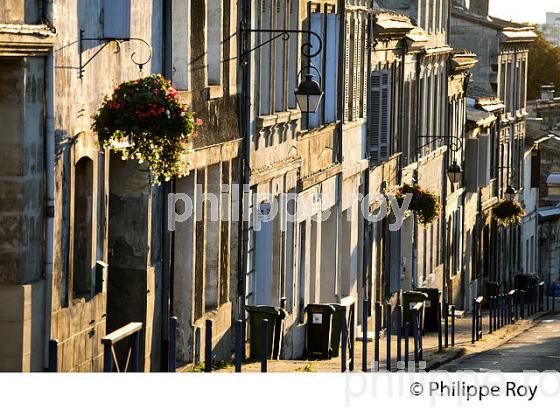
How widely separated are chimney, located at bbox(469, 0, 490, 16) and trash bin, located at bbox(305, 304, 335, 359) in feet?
108

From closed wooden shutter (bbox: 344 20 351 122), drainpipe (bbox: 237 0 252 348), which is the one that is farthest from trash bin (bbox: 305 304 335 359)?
closed wooden shutter (bbox: 344 20 351 122)

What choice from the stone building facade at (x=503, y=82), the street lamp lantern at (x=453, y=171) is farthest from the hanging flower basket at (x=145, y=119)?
the stone building facade at (x=503, y=82)

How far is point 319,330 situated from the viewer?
26.8 meters

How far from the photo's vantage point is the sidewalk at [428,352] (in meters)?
22.1

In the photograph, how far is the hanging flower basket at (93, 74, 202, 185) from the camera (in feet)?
51.2

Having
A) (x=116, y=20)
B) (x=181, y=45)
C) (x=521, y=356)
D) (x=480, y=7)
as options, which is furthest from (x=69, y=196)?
(x=480, y=7)

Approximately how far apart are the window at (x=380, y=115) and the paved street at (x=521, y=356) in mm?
4456

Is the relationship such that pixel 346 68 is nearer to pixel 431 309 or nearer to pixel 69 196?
pixel 431 309

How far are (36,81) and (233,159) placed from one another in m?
7.74

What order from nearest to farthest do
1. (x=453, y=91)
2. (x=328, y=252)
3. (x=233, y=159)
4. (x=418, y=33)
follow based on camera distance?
(x=233, y=159)
(x=328, y=252)
(x=418, y=33)
(x=453, y=91)

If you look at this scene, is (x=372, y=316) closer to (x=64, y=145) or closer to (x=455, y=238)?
(x=455, y=238)

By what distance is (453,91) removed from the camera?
46719mm

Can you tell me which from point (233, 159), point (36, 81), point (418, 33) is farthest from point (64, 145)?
point (418, 33)

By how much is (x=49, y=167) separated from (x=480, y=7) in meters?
45.0
